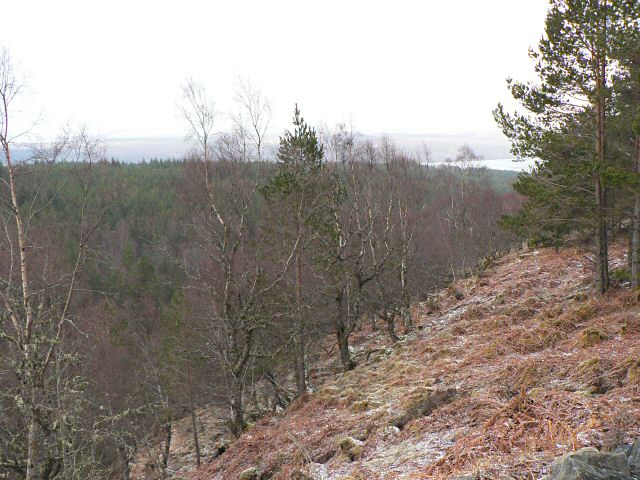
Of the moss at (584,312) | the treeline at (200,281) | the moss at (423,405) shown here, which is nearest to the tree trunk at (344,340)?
the treeline at (200,281)

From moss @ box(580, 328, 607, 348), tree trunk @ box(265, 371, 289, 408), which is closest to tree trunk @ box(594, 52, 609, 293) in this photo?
moss @ box(580, 328, 607, 348)

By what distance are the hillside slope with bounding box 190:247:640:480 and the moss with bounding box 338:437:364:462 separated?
0.03 metres

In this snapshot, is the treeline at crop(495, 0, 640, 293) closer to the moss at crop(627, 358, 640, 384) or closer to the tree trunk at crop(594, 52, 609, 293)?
the tree trunk at crop(594, 52, 609, 293)

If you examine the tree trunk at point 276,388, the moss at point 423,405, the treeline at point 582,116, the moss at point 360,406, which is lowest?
the tree trunk at point 276,388

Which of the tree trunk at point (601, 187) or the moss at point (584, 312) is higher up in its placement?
the tree trunk at point (601, 187)

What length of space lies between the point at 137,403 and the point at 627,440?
22.3 meters

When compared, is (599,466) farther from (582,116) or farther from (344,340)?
(344,340)

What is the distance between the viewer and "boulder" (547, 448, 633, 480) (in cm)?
352

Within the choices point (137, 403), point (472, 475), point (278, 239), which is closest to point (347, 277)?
point (278, 239)

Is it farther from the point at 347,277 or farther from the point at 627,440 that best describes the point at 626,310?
the point at 347,277

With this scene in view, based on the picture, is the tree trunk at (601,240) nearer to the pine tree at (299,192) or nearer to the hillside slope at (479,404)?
the hillside slope at (479,404)

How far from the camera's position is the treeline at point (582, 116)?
30.6 ft

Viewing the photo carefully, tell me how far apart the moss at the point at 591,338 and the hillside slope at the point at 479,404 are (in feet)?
0.08

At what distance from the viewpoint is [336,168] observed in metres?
16.2
